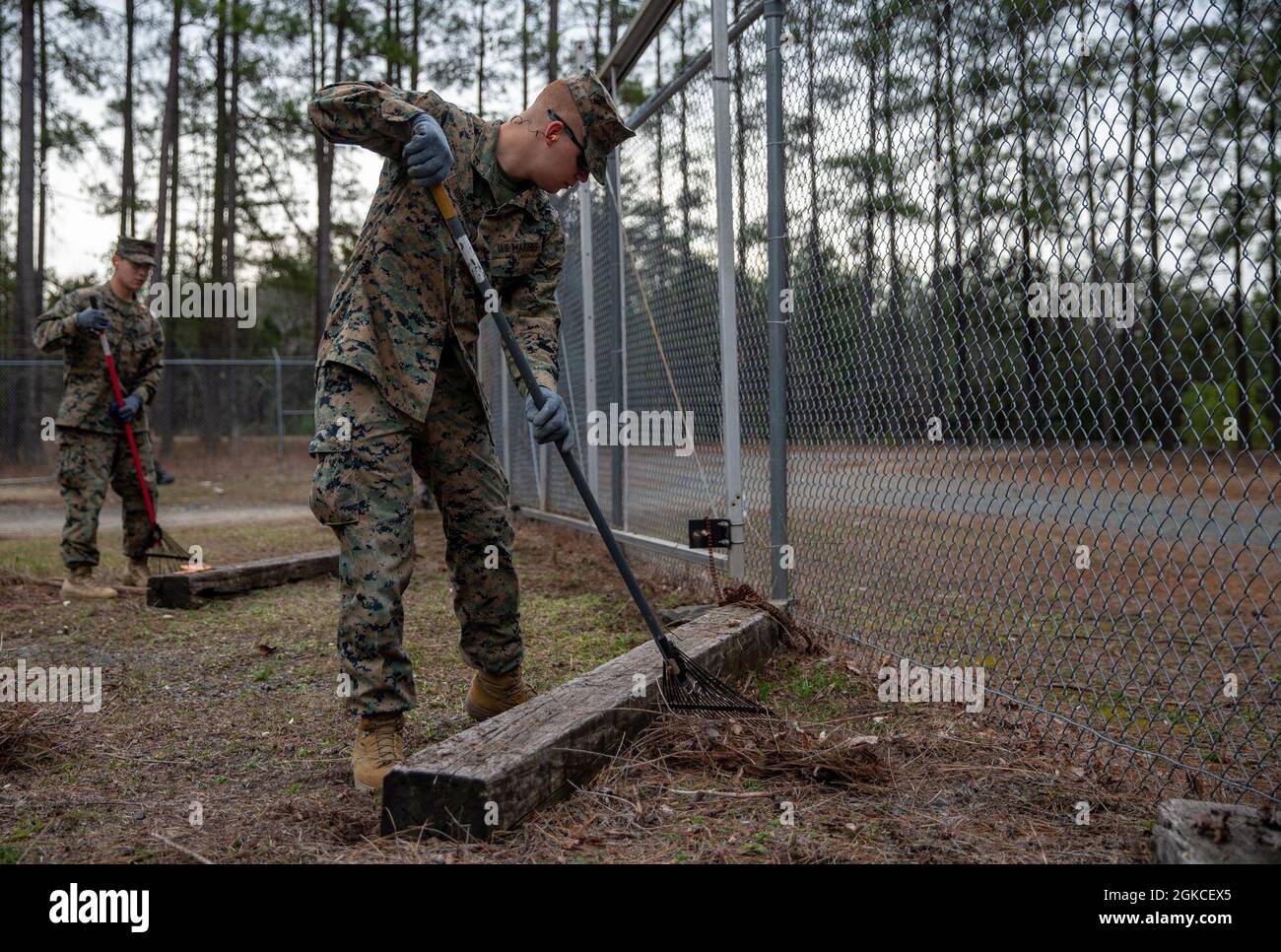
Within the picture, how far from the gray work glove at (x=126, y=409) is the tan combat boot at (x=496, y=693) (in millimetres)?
3999

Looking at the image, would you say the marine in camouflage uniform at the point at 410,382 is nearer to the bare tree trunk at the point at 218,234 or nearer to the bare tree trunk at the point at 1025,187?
the bare tree trunk at the point at 1025,187

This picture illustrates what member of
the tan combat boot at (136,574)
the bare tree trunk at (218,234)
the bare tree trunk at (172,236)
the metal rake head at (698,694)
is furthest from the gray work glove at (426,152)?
the bare tree trunk at (172,236)

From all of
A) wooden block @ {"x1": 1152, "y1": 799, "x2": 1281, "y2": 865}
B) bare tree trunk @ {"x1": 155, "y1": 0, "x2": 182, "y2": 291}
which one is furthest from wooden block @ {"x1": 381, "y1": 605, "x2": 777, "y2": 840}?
bare tree trunk @ {"x1": 155, "y1": 0, "x2": 182, "y2": 291}

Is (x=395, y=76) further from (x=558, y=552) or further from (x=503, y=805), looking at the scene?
(x=503, y=805)

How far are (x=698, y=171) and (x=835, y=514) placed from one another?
2.02 metres

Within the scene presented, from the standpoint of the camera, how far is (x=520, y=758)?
2.37 m

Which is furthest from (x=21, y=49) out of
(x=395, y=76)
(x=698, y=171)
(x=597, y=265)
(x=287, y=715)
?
(x=287, y=715)

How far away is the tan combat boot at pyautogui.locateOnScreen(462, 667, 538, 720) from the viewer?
3.24 m

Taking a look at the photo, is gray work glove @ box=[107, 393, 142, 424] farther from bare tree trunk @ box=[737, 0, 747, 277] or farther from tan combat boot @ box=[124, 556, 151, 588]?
bare tree trunk @ box=[737, 0, 747, 277]

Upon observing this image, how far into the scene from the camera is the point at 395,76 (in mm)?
18375

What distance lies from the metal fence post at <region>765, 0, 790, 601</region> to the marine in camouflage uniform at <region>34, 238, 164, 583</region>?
4.18m

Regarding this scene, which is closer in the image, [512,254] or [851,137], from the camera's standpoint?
[512,254]

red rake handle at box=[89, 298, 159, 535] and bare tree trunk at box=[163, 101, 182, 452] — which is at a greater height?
bare tree trunk at box=[163, 101, 182, 452]

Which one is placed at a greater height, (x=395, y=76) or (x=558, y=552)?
(x=395, y=76)
